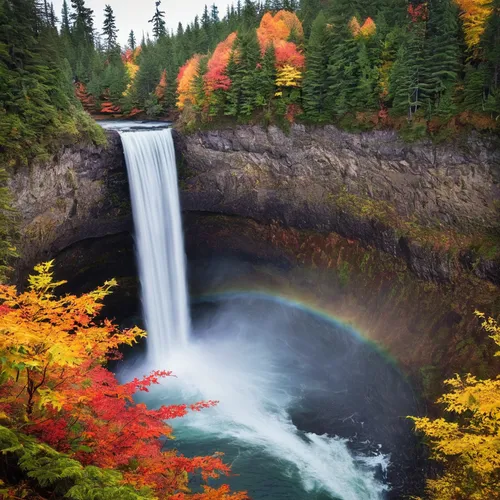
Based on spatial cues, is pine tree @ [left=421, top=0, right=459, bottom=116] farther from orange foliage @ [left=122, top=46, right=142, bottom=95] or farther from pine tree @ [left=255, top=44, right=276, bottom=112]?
orange foliage @ [left=122, top=46, right=142, bottom=95]

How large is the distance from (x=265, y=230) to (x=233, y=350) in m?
9.42

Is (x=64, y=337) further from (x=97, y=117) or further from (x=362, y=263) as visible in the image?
(x=97, y=117)

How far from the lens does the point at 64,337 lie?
7156 mm

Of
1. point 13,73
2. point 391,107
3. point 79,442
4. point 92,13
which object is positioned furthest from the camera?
point 92,13

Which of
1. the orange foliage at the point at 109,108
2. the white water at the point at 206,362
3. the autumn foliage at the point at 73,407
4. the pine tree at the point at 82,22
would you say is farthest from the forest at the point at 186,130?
the pine tree at the point at 82,22

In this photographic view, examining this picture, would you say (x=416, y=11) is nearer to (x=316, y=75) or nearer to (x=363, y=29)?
(x=363, y=29)

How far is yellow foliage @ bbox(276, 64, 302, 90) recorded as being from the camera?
26.1 m

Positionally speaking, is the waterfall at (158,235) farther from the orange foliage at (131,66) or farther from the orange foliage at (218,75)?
the orange foliage at (131,66)

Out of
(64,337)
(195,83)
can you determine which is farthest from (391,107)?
(64,337)

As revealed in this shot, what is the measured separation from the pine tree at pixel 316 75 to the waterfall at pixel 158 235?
1014 centimetres

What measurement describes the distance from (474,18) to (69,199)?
25304 millimetres

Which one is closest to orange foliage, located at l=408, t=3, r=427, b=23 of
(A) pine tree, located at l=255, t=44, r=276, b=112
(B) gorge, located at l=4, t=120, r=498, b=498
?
(B) gorge, located at l=4, t=120, r=498, b=498

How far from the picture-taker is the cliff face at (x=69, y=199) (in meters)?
20.9

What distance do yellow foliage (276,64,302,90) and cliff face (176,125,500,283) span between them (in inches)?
113
